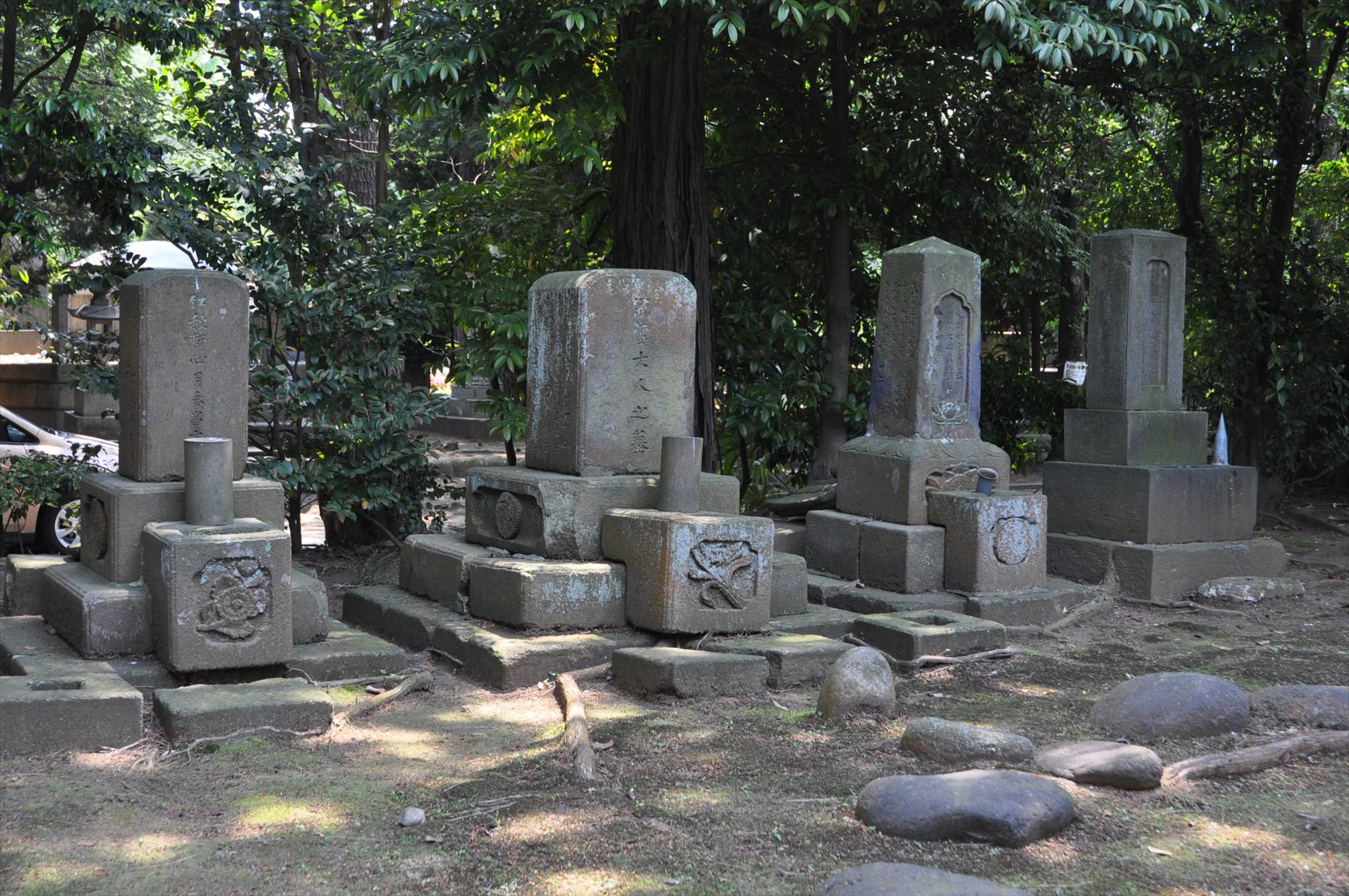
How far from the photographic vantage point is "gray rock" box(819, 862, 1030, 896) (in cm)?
304

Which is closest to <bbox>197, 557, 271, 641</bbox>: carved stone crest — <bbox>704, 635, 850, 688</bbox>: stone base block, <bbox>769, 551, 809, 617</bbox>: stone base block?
<bbox>704, 635, 850, 688</bbox>: stone base block

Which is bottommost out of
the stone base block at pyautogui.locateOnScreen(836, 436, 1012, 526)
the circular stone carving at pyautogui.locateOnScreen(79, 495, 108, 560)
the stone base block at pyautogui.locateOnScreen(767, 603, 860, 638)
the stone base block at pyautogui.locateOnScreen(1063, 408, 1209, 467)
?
the stone base block at pyautogui.locateOnScreen(767, 603, 860, 638)

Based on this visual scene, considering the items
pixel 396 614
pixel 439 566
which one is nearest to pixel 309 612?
pixel 396 614

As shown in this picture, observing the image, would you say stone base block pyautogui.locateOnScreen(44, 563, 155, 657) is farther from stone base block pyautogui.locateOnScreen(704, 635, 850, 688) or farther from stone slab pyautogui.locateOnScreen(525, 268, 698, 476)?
stone base block pyautogui.locateOnScreen(704, 635, 850, 688)

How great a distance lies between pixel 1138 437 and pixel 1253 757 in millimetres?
4412

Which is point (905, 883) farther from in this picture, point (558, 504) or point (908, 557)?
point (908, 557)

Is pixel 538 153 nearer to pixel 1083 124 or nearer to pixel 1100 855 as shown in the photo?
pixel 1083 124

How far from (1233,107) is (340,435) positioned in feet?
26.0

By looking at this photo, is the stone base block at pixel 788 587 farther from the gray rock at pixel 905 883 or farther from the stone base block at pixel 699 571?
the gray rock at pixel 905 883

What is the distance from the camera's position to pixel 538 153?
34.5 ft

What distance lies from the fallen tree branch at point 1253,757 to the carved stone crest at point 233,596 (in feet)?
12.1

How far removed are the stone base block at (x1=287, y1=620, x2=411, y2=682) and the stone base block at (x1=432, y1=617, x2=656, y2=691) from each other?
0.30 m

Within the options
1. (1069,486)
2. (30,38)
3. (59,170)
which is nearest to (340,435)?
(59,170)

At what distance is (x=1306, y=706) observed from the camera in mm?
4918
